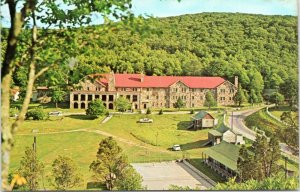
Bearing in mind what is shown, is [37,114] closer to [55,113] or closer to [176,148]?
[55,113]

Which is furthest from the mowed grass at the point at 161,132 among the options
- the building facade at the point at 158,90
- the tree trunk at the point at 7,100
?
the tree trunk at the point at 7,100

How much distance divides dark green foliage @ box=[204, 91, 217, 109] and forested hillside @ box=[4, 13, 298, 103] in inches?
5.7

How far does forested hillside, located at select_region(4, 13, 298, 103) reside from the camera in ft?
9.95

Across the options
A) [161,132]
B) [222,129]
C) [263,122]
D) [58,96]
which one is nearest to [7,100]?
[58,96]

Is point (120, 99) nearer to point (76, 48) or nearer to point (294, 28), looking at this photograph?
point (76, 48)

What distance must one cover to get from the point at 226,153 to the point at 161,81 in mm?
666

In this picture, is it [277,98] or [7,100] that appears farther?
[277,98]

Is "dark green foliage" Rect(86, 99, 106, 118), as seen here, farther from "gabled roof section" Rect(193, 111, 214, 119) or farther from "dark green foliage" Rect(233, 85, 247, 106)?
"dark green foliage" Rect(233, 85, 247, 106)

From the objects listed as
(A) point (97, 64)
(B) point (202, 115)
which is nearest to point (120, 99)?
(A) point (97, 64)

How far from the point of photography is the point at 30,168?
296 cm

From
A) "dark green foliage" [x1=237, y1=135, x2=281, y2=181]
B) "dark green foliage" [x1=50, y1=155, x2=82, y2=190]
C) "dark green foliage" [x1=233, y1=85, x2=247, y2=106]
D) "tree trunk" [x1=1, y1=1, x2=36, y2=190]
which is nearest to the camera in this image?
"tree trunk" [x1=1, y1=1, x2=36, y2=190]

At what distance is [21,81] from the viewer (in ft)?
9.11

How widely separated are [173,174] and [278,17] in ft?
4.13

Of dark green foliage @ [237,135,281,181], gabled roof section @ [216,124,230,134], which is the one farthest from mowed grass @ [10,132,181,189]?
dark green foliage @ [237,135,281,181]
